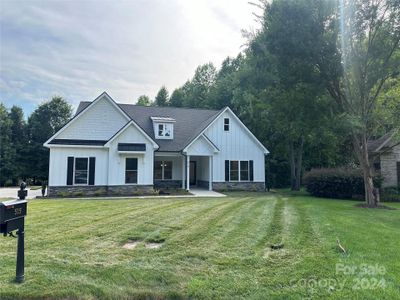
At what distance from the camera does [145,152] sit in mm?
Answer: 19016

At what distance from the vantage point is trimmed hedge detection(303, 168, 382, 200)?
57.1 ft

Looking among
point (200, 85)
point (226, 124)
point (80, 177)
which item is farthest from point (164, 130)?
point (200, 85)

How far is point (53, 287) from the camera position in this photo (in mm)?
4016

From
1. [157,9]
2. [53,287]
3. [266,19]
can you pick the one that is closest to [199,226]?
[53,287]

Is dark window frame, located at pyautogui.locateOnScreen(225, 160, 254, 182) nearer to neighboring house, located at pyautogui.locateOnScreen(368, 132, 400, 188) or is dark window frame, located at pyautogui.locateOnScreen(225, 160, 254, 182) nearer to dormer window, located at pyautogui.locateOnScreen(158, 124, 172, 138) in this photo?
dormer window, located at pyautogui.locateOnScreen(158, 124, 172, 138)

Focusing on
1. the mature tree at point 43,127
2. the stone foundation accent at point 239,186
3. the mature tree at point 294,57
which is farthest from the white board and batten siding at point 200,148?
the mature tree at point 43,127

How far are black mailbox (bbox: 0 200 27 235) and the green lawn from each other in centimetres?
73

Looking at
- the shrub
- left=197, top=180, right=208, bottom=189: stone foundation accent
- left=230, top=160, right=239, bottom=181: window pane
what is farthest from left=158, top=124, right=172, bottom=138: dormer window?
the shrub

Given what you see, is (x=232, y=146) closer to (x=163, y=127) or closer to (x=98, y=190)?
(x=163, y=127)

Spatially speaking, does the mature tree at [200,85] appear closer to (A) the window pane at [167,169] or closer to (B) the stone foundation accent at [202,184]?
(B) the stone foundation accent at [202,184]

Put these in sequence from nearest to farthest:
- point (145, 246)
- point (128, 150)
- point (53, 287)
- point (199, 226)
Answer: point (53, 287) → point (145, 246) → point (199, 226) → point (128, 150)

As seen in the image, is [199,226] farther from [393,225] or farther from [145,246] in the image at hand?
[393,225]

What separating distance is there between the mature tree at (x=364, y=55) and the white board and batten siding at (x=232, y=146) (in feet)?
30.3

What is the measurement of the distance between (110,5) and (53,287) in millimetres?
9647
